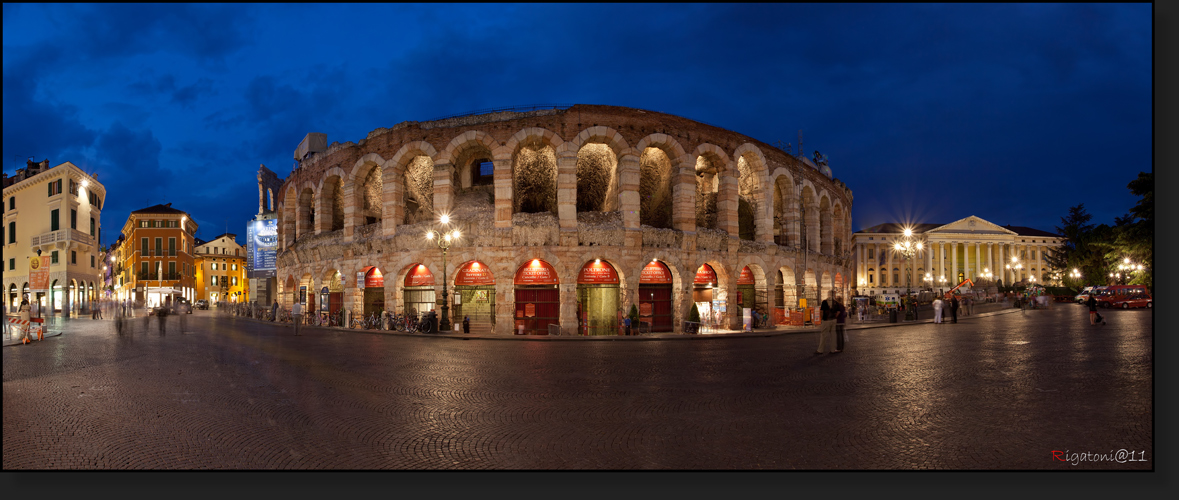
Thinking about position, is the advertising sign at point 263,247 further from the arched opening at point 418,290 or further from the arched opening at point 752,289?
the arched opening at point 752,289

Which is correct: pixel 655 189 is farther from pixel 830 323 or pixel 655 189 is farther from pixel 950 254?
pixel 950 254

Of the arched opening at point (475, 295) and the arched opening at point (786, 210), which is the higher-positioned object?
the arched opening at point (786, 210)

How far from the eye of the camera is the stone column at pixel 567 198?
26.0 metres

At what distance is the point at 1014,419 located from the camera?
7867 millimetres

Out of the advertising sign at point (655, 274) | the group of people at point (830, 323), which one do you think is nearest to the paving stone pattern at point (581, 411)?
the group of people at point (830, 323)

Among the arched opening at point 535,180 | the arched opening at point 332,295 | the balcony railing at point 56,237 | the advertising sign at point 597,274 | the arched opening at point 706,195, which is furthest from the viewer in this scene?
the balcony railing at point 56,237

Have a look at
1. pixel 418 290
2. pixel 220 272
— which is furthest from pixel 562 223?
pixel 220 272

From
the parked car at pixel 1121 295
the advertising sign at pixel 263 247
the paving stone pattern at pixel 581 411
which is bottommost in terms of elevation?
the parked car at pixel 1121 295

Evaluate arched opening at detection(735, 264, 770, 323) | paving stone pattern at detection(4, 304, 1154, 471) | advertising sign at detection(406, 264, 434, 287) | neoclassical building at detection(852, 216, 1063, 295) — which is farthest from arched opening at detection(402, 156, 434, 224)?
neoclassical building at detection(852, 216, 1063, 295)

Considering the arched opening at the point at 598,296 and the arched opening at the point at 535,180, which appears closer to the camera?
the arched opening at the point at 598,296

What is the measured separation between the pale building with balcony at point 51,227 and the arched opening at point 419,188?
2569 cm

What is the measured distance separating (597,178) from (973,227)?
10345 cm

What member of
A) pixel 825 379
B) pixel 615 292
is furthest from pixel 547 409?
pixel 615 292

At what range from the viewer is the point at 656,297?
2712 centimetres
